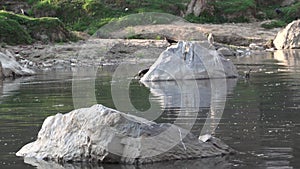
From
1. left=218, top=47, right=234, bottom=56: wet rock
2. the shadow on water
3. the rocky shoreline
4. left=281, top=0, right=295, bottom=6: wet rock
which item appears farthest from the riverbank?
the shadow on water

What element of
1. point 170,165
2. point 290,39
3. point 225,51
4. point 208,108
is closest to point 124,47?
point 225,51

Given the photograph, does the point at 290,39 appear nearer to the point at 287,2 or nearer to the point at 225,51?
the point at 225,51

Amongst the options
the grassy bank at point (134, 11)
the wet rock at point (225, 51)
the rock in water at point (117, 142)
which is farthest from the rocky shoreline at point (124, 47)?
the rock in water at point (117, 142)

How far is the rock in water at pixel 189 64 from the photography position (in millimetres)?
23375

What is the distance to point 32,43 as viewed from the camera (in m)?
40.7

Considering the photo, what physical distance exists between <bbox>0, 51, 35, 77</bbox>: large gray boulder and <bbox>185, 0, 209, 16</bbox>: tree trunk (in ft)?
84.7

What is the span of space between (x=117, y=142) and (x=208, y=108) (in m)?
5.70

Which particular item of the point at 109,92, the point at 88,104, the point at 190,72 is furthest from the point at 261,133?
the point at 190,72

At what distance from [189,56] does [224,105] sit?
7.48 meters

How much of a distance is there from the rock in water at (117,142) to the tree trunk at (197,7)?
4543 centimetres

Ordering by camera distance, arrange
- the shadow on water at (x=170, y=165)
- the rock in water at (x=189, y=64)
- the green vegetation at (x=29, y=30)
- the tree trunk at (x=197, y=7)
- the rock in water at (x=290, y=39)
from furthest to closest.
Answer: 1. the tree trunk at (x=197, y=7)
2. the rock in water at (x=290, y=39)
3. the green vegetation at (x=29, y=30)
4. the rock in water at (x=189, y=64)
5. the shadow on water at (x=170, y=165)

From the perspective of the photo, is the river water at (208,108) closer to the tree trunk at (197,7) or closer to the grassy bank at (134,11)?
the grassy bank at (134,11)

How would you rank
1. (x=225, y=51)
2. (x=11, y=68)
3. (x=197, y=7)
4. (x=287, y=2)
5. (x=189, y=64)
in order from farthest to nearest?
1. (x=287, y=2)
2. (x=197, y=7)
3. (x=225, y=51)
4. (x=11, y=68)
5. (x=189, y=64)

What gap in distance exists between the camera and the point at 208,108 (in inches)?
615
